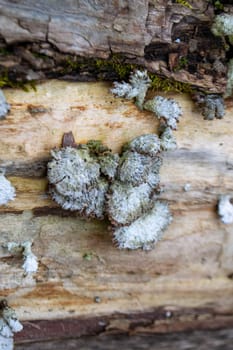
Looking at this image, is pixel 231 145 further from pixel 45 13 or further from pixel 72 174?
pixel 45 13

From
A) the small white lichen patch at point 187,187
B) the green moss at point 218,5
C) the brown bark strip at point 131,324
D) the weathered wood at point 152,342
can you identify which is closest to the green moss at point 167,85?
the green moss at point 218,5

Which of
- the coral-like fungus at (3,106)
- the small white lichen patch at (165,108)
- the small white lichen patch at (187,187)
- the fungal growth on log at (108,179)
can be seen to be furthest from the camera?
the small white lichen patch at (187,187)

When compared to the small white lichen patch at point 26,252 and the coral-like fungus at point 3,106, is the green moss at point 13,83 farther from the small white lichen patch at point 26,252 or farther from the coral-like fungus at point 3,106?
the small white lichen patch at point 26,252

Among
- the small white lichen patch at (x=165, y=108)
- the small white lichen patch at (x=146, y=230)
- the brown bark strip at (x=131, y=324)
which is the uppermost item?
the small white lichen patch at (x=165, y=108)

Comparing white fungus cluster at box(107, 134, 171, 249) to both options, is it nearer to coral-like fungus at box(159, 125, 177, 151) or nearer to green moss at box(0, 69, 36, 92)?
coral-like fungus at box(159, 125, 177, 151)

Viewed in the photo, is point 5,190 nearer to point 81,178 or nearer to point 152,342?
point 81,178

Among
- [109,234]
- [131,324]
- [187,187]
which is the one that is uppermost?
[187,187]

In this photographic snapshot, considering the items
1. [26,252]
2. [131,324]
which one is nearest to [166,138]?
[26,252]

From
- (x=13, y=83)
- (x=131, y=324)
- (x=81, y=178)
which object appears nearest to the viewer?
(x=13, y=83)
